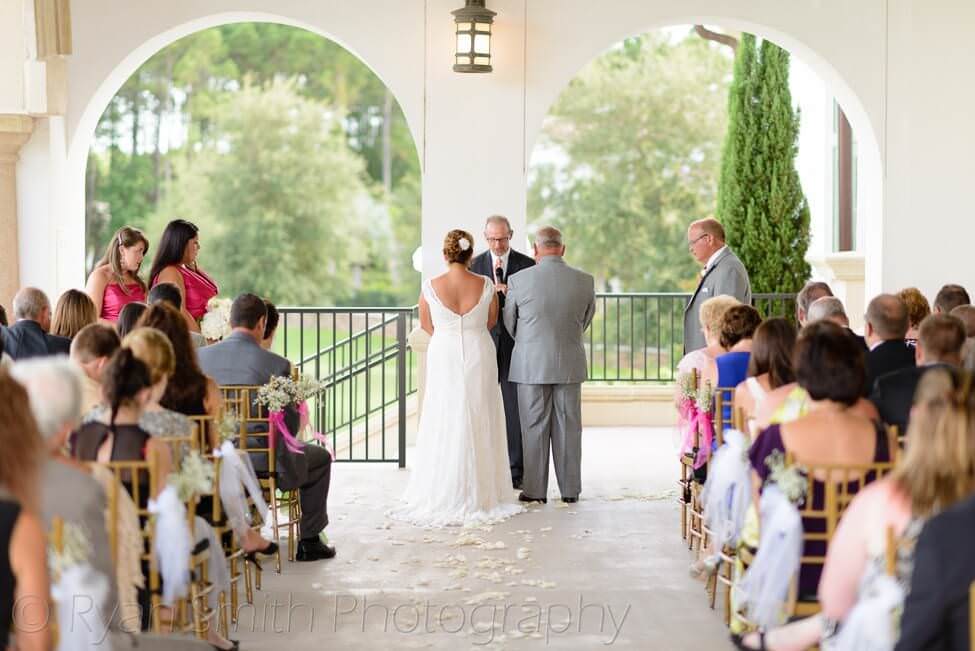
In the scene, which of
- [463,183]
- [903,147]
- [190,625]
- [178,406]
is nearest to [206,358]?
[178,406]

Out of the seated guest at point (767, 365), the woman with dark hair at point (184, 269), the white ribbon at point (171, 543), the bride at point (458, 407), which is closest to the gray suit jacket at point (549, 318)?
the bride at point (458, 407)

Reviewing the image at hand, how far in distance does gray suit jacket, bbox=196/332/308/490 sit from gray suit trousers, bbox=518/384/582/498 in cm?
205

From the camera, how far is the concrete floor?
5184mm

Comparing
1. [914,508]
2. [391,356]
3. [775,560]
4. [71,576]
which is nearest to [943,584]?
[914,508]

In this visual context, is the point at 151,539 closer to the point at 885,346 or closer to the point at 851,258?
the point at 885,346

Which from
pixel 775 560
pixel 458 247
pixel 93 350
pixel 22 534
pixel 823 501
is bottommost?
pixel 775 560

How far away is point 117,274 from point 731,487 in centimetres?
418

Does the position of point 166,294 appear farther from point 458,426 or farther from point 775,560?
point 775,560

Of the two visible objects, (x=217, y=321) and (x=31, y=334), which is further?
(x=217, y=321)

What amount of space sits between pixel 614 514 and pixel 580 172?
17.9m

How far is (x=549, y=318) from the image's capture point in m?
7.85

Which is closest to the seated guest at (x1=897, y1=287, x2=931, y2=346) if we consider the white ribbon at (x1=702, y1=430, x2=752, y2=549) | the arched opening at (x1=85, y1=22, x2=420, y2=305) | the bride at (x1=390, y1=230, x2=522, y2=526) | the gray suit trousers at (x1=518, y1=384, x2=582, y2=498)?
the white ribbon at (x1=702, y1=430, x2=752, y2=549)

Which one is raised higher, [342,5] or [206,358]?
[342,5]

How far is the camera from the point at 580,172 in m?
25.2
